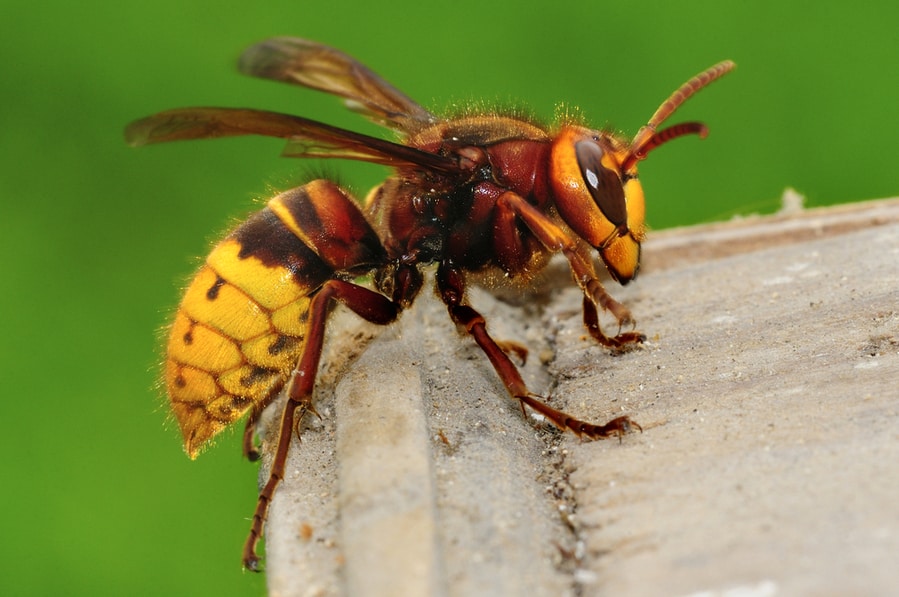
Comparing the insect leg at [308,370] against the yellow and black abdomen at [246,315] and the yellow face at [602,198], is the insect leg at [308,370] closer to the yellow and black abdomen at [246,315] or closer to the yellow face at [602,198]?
the yellow and black abdomen at [246,315]

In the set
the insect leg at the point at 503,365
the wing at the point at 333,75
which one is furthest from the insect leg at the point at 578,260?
the wing at the point at 333,75

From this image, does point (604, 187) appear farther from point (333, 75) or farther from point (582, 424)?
point (333, 75)

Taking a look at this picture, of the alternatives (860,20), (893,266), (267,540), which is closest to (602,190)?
(893,266)

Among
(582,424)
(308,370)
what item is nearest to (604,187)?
(582,424)

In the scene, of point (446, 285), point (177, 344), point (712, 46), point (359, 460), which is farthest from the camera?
point (712, 46)

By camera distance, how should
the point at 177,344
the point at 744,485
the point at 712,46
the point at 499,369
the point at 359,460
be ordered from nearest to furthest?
1. the point at 744,485
2. the point at 359,460
3. the point at 499,369
4. the point at 177,344
5. the point at 712,46

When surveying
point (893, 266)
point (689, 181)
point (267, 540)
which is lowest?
point (689, 181)

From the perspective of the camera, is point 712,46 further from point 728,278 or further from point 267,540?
point 267,540
